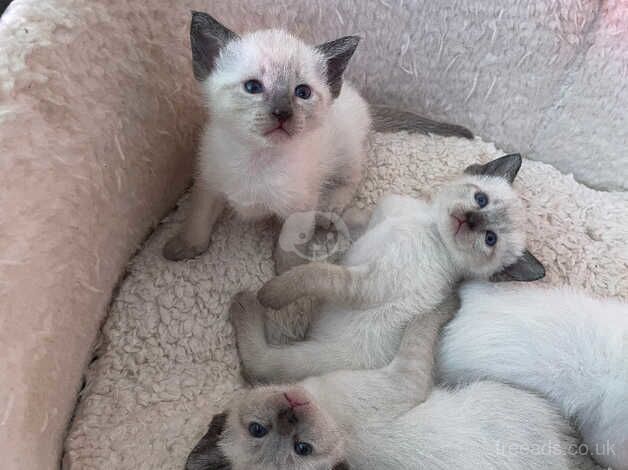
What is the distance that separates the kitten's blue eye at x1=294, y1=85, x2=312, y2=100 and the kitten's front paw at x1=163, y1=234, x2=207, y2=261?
0.49 m

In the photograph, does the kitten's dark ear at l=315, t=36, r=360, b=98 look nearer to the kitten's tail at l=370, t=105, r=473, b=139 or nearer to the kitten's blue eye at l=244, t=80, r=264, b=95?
the kitten's blue eye at l=244, t=80, r=264, b=95

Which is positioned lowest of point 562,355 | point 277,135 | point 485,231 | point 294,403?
point 294,403

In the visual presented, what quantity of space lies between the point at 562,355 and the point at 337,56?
76 centimetres

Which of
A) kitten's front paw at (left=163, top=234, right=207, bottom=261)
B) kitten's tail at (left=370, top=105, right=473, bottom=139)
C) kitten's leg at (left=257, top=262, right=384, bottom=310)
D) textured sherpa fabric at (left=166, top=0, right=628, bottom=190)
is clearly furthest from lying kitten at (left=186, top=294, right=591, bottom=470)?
textured sherpa fabric at (left=166, top=0, right=628, bottom=190)

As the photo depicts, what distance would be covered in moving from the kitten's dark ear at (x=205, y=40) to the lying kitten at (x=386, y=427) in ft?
2.17

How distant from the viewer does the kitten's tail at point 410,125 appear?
1.84 metres

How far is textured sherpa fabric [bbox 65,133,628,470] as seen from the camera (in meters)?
1.28

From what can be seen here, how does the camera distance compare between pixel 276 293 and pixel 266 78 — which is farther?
pixel 276 293

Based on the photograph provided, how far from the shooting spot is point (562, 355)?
4.13 ft

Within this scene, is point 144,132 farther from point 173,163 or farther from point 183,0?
point 183,0

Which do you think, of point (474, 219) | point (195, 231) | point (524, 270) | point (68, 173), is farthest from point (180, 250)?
point (524, 270)

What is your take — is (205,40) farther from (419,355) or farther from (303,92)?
(419,355)

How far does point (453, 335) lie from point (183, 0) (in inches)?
39.2

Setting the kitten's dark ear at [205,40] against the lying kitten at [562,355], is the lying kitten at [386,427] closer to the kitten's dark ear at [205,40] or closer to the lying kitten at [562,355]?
the lying kitten at [562,355]
